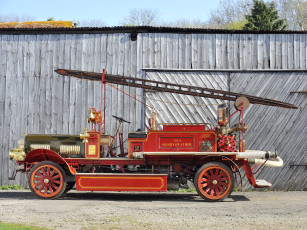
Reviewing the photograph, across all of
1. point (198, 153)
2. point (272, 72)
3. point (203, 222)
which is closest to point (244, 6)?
point (272, 72)

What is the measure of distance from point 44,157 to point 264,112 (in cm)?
660

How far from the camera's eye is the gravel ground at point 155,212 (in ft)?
25.5

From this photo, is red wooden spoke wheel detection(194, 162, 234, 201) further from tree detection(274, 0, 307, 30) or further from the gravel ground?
tree detection(274, 0, 307, 30)

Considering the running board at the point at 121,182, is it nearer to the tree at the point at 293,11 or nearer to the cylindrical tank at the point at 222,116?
the cylindrical tank at the point at 222,116

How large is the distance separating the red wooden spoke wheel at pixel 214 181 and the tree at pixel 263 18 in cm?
2754

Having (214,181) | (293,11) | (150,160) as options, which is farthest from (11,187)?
(293,11)

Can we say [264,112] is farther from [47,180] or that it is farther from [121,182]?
[47,180]

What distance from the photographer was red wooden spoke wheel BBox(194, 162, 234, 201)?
11.0 meters

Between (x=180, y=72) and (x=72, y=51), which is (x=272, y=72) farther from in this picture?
(x=72, y=51)

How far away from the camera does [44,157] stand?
37.9 feet

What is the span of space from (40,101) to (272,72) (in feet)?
23.3

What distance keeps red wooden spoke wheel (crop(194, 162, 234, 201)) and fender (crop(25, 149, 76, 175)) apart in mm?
2982

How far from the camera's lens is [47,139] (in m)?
11.8

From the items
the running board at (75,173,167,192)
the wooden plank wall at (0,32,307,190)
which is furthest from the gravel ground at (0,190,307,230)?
the wooden plank wall at (0,32,307,190)
